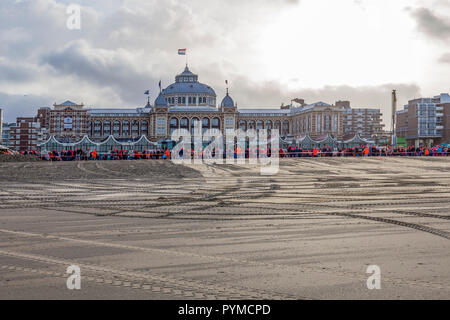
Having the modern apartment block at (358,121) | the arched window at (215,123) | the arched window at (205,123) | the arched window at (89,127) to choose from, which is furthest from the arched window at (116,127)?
the modern apartment block at (358,121)

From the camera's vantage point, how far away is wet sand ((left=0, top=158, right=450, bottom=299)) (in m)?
5.77

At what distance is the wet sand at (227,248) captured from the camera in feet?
18.9

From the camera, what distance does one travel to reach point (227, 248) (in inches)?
312

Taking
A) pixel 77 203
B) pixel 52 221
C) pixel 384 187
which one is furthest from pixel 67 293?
pixel 384 187

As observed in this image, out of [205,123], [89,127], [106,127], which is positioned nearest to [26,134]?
[89,127]

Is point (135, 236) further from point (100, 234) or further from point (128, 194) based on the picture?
point (128, 194)

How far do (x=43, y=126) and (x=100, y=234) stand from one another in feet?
547

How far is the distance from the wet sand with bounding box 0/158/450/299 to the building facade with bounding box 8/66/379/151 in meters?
111

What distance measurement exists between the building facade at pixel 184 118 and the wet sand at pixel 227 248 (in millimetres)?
110826

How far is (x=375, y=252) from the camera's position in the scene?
7645 mm

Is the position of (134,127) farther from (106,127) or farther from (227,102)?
(227,102)

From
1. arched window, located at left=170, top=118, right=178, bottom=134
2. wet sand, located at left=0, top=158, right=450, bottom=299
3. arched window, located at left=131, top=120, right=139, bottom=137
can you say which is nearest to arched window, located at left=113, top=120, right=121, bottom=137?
arched window, located at left=131, top=120, right=139, bottom=137

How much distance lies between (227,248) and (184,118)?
122911 mm

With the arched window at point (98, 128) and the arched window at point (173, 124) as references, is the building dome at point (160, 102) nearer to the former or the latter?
the arched window at point (173, 124)
